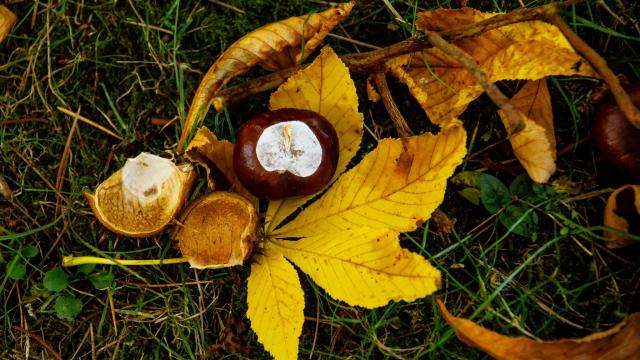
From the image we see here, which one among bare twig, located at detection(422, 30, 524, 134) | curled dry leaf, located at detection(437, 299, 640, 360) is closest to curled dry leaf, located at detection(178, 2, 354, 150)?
bare twig, located at detection(422, 30, 524, 134)

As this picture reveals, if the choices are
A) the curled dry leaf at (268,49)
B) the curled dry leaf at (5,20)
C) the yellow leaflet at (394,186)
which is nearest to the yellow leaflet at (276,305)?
the yellow leaflet at (394,186)

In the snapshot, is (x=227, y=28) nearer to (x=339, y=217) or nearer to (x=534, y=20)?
(x=339, y=217)

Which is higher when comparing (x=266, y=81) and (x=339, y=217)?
(x=266, y=81)

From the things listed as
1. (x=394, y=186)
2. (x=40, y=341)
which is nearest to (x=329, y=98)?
(x=394, y=186)

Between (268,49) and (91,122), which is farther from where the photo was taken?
(91,122)

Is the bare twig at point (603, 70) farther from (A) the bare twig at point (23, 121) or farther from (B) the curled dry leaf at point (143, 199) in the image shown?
(A) the bare twig at point (23, 121)

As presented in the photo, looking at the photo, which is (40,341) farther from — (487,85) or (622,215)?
(622,215)

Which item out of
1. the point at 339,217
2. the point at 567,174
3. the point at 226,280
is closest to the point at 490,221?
the point at 567,174
